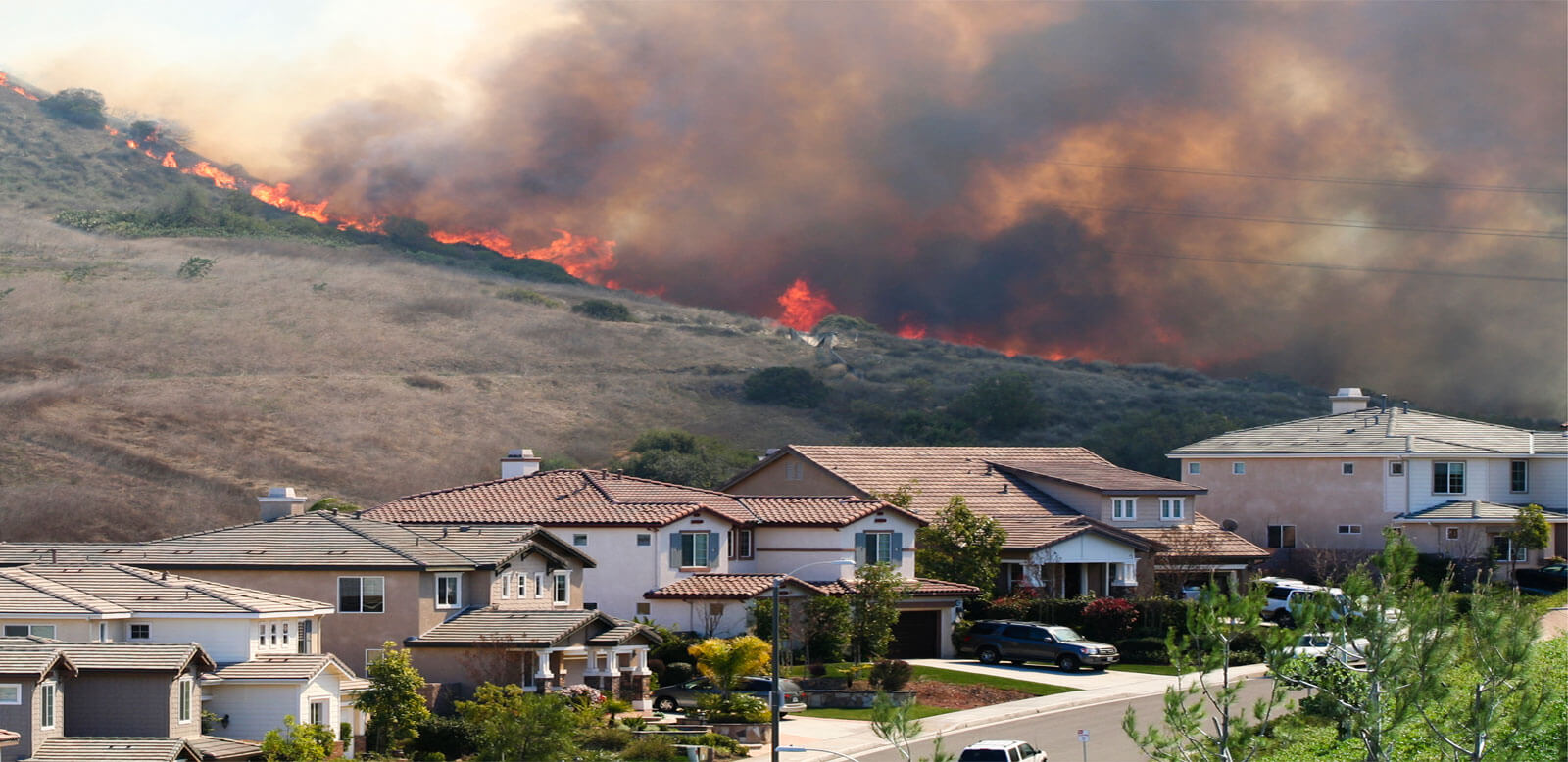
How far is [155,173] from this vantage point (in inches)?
7534

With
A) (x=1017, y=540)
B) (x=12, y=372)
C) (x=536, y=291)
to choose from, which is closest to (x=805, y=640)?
(x=1017, y=540)

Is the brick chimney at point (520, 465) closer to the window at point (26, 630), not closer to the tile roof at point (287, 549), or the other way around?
the tile roof at point (287, 549)

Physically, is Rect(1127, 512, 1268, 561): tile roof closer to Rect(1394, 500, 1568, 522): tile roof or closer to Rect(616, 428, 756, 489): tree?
Rect(1394, 500, 1568, 522): tile roof

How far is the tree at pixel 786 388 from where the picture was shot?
5010 inches

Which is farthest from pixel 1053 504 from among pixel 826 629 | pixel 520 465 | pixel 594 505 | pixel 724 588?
pixel 520 465

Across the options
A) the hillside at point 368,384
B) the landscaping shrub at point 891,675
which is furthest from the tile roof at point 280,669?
the hillside at point 368,384

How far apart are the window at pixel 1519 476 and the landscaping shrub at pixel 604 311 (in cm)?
8522

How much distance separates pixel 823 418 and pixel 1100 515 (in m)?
53.6

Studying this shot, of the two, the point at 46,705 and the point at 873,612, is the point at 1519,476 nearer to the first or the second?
the point at 873,612

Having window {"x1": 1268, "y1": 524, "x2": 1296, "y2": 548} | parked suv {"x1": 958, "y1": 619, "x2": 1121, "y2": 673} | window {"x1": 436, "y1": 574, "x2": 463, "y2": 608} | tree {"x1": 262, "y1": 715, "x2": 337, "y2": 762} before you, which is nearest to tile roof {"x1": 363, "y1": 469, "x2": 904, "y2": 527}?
parked suv {"x1": 958, "y1": 619, "x2": 1121, "y2": 673}

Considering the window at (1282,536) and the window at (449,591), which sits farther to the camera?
the window at (1282,536)

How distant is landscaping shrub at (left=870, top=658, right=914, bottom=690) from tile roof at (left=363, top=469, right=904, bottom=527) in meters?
10.5

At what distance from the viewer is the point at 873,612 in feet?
189

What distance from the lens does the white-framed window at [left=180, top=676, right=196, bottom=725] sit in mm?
38719
